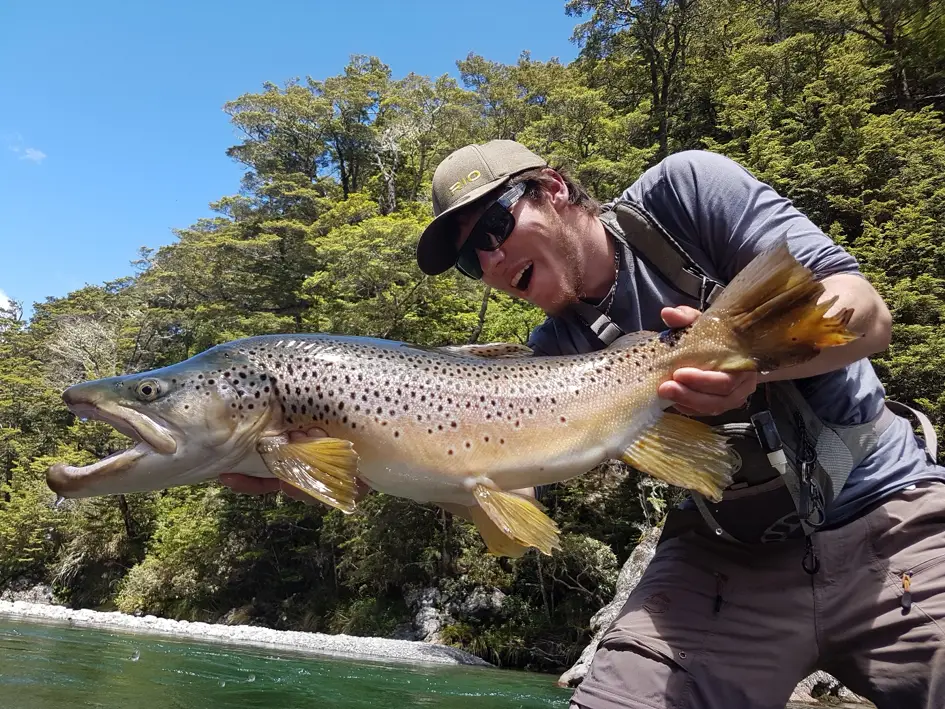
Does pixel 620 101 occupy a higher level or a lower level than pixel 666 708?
higher

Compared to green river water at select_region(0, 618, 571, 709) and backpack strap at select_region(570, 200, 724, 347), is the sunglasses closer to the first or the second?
backpack strap at select_region(570, 200, 724, 347)

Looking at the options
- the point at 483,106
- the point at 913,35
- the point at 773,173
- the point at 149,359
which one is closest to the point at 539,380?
the point at 773,173

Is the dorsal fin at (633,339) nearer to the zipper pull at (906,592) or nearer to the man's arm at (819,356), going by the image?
the man's arm at (819,356)

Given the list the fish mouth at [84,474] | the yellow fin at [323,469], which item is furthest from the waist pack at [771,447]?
the fish mouth at [84,474]

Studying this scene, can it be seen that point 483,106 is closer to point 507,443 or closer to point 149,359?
point 149,359

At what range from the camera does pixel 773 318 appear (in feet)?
6.56

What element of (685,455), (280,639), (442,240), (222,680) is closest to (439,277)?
(280,639)

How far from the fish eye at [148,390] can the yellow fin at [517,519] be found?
1199 mm

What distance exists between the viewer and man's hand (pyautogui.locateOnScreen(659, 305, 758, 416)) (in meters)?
2.08

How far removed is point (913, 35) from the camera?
22656 millimetres

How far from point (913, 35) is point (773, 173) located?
33.7 ft

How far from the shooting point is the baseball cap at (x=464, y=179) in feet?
8.93

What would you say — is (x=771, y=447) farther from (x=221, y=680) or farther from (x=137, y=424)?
(x=221, y=680)

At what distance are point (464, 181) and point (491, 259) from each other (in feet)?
1.17
